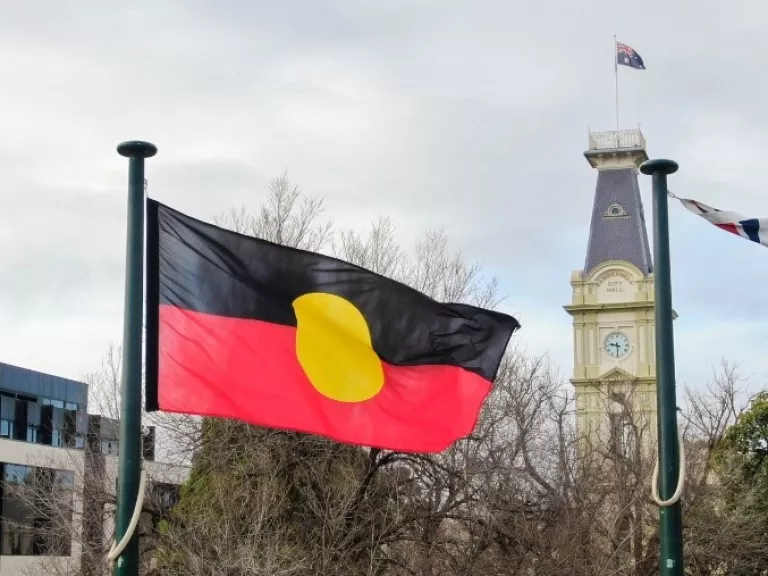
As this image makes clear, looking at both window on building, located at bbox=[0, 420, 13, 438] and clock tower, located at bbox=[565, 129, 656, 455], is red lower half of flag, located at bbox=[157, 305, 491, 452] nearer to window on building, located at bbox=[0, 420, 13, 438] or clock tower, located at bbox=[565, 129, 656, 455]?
window on building, located at bbox=[0, 420, 13, 438]

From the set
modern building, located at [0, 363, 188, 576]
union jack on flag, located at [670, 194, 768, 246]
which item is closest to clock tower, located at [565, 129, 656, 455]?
modern building, located at [0, 363, 188, 576]

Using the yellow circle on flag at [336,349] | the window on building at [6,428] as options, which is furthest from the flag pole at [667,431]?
the window on building at [6,428]

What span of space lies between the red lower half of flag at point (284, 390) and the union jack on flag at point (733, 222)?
4.04 meters

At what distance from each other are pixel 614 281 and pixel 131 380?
246 feet

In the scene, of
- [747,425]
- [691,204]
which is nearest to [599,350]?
[747,425]

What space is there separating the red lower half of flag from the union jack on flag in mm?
4043

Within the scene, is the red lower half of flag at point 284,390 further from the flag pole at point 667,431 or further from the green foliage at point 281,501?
the green foliage at point 281,501

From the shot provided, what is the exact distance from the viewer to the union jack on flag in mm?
13594

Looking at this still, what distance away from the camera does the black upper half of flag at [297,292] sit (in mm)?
10656

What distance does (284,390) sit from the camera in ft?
34.9

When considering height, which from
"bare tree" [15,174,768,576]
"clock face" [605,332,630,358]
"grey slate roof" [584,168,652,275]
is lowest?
"bare tree" [15,174,768,576]

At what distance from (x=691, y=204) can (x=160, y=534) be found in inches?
633

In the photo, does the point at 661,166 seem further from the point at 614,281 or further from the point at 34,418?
the point at 614,281

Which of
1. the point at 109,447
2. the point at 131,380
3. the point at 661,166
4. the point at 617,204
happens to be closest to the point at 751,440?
the point at 109,447
